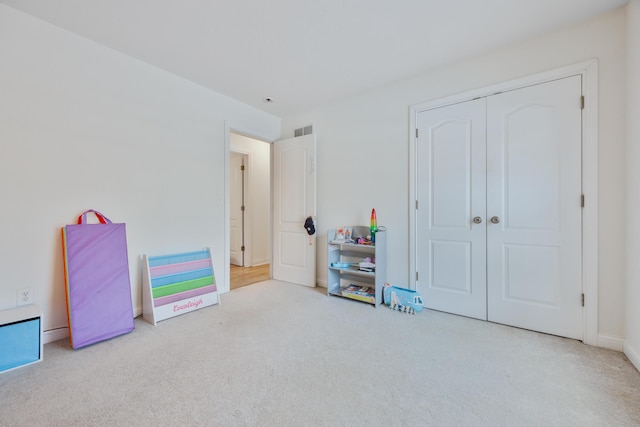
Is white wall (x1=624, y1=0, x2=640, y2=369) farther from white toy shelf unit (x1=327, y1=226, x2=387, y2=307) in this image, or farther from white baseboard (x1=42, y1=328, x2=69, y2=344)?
white baseboard (x1=42, y1=328, x2=69, y2=344)

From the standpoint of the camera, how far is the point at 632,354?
1778 mm

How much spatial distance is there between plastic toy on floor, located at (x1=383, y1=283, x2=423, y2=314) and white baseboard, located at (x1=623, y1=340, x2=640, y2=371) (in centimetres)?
141

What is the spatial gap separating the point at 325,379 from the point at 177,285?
1.89 m

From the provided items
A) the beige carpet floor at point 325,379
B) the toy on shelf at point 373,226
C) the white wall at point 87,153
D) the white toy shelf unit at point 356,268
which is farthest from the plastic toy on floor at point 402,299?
the white wall at point 87,153

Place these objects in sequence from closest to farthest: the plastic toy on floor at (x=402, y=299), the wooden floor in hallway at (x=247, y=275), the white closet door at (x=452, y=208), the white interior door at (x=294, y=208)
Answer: the white closet door at (x=452, y=208) → the plastic toy on floor at (x=402, y=299) → the white interior door at (x=294, y=208) → the wooden floor in hallway at (x=247, y=275)

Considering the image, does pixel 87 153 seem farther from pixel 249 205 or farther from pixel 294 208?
pixel 249 205

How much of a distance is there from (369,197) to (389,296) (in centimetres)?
117

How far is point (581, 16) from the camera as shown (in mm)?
1974

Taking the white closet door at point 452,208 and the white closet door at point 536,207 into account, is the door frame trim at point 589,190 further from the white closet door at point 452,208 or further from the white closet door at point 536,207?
the white closet door at point 452,208

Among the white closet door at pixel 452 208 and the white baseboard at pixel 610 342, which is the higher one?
the white closet door at pixel 452 208

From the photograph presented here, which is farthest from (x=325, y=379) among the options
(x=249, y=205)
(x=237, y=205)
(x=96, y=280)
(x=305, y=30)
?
(x=237, y=205)

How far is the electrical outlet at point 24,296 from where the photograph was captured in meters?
1.96

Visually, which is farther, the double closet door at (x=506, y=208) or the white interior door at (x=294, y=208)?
the white interior door at (x=294, y=208)

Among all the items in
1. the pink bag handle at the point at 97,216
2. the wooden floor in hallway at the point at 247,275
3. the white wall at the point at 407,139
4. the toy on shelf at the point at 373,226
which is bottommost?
the wooden floor in hallway at the point at 247,275
